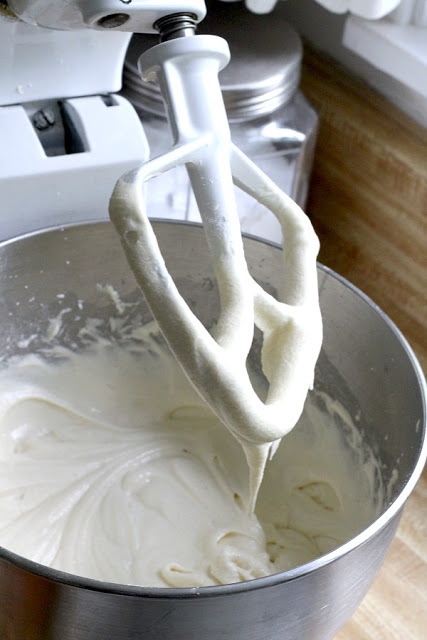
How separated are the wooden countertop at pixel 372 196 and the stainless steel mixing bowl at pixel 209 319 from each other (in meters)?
0.15

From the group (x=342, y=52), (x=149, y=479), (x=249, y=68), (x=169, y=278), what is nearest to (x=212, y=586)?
(x=169, y=278)

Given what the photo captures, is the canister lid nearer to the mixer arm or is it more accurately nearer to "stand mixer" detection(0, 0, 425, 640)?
"stand mixer" detection(0, 0, 425, 640)

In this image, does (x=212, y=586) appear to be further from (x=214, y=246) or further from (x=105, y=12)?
(x=105, y=12)

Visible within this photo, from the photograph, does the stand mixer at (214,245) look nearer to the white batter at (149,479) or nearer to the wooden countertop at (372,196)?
the white batter at (149,479)

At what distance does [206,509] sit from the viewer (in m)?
0.67

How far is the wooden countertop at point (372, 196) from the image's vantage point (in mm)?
815

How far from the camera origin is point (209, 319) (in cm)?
75

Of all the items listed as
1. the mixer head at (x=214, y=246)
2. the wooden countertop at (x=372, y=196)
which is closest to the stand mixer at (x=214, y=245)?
the mixer head at (x=214, y=246)

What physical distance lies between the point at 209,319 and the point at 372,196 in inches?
8.9

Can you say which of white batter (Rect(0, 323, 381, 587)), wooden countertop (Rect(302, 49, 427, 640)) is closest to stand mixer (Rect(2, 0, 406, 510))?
white batter (Rect(0, 323, 381, 587))

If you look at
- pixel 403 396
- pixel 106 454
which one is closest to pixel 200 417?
pixel 106 454

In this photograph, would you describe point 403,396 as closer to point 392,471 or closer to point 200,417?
point 392,471

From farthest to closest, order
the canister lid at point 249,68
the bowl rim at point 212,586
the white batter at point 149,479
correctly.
Result: the canister lid at point 249,68
the white batter at point 149,479
the bowl rim at point 212,586

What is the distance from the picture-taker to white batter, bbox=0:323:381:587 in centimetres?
62
